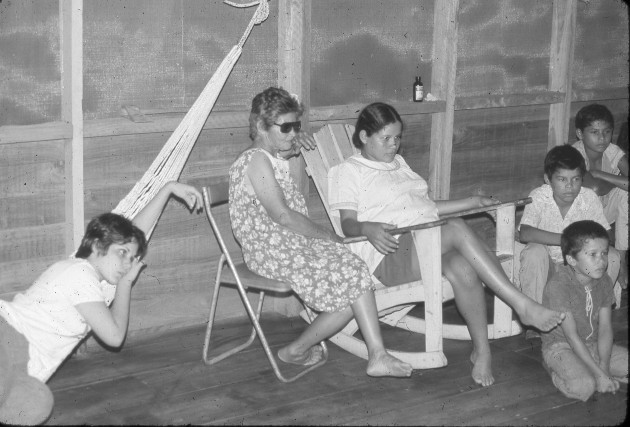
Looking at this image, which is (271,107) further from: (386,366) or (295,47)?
(386,366)

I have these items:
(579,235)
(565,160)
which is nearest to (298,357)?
(579,235)

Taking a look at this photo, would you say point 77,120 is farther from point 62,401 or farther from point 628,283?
point 628,283

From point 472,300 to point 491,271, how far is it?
15 centimetres

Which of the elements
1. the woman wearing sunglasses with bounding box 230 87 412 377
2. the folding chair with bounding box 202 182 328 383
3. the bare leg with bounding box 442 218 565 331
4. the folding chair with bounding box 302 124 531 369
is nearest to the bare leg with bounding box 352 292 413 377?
the woman wearing sunglasses with bounding box 230 87 412 377

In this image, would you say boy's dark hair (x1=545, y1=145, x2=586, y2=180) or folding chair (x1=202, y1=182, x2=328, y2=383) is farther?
boy's dark hair (x1=545, y1=145, x2=586, y2=180)

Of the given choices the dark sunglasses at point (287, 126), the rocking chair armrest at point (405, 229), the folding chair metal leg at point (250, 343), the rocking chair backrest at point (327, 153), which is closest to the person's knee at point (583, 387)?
the rocking chair armrest at point (405, 229)

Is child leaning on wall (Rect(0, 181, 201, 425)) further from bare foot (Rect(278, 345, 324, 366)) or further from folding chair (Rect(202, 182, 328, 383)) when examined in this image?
bare foot (Rect(278, 345, 324, 366))

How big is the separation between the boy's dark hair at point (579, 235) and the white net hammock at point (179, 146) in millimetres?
1670

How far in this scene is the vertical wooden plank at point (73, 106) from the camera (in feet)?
12.9

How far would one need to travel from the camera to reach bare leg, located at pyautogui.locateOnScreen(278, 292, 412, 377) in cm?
390

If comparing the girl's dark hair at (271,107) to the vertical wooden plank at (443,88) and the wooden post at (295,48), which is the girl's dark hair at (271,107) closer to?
the wooden post at (295,48)

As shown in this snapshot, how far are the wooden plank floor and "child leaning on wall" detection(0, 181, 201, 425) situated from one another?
0.66 feet

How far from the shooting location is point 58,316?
3.41 meters

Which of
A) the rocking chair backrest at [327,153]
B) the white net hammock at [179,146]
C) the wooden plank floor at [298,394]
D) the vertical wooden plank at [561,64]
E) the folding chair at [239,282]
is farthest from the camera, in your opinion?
the vertical wooden plank at [561,64]
